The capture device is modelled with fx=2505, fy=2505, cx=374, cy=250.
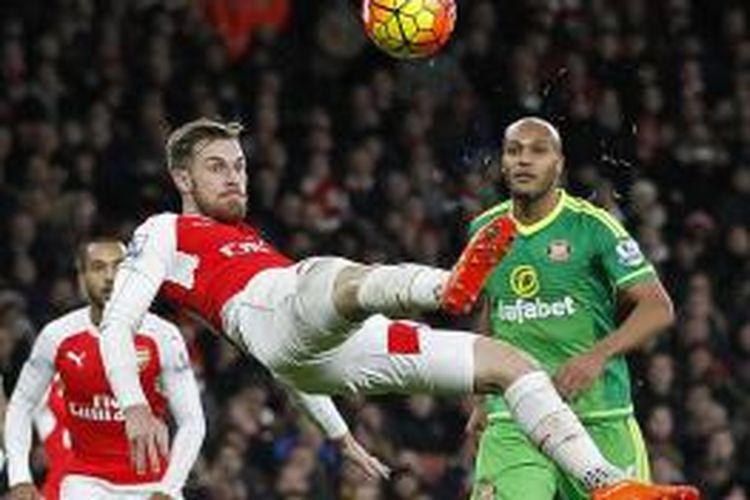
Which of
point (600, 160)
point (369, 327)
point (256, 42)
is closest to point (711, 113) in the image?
point (600, 160)

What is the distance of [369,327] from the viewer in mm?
9320

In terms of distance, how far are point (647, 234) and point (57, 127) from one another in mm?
4215

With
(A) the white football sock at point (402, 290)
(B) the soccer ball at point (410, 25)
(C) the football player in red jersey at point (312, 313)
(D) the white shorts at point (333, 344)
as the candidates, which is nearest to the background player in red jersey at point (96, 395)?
(C) the football player in red jersey at point (312, 313)

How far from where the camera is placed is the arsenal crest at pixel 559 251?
10297 mm

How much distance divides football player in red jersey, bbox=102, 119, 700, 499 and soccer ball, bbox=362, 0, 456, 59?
53.3 inches

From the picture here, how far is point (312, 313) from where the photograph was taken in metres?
9.11

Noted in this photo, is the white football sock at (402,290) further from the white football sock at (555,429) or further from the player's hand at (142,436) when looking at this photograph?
the player's hand at (142,436)

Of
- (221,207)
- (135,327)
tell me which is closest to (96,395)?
(221,207)

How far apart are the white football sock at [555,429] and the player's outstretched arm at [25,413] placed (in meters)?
3.22

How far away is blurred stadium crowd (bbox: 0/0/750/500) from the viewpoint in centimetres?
1561

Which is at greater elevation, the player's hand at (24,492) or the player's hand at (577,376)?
the player's hand at (577,376)

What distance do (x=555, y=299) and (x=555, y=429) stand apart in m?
1.59

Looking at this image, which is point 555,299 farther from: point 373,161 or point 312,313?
point 373,161

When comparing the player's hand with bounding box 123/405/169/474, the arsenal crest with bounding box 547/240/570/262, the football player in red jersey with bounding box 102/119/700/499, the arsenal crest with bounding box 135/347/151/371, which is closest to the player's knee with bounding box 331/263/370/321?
the football player in red jersey with bounding box 102/119/700/499
